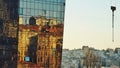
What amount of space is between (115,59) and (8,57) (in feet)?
62.5

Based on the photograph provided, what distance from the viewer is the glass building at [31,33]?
35531mm

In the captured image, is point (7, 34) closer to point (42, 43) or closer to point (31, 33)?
point (31, 33)

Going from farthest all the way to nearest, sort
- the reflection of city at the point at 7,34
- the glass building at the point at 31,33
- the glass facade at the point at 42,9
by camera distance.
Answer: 1. the glass facade at the point at 42,9
2. the glass building at the point at 31,33
3. the reflection of city at the point at 7,34

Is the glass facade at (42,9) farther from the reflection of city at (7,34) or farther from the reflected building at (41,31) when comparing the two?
the reflection of city at (7,34)

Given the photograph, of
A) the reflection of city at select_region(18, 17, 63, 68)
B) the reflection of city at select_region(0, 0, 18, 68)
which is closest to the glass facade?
the reflection of city at select_region(18, 17, 63, 68)

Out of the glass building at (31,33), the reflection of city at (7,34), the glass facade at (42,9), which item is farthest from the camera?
the glass facade at (42,9)

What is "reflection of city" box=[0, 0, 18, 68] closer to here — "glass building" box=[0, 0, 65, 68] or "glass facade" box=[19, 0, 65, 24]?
"glass building" box=[0, 0, 65, 68]

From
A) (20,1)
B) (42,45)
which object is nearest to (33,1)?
(20,1)

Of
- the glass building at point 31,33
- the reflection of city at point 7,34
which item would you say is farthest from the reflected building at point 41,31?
the reflection of city at point 7,34

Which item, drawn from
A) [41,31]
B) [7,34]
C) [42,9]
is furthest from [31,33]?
[42,9]

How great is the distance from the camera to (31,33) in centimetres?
3653

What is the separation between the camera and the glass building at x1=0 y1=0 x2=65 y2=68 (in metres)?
35.5

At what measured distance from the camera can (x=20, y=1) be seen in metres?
36.4

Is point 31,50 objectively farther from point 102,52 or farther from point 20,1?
point 102,52
